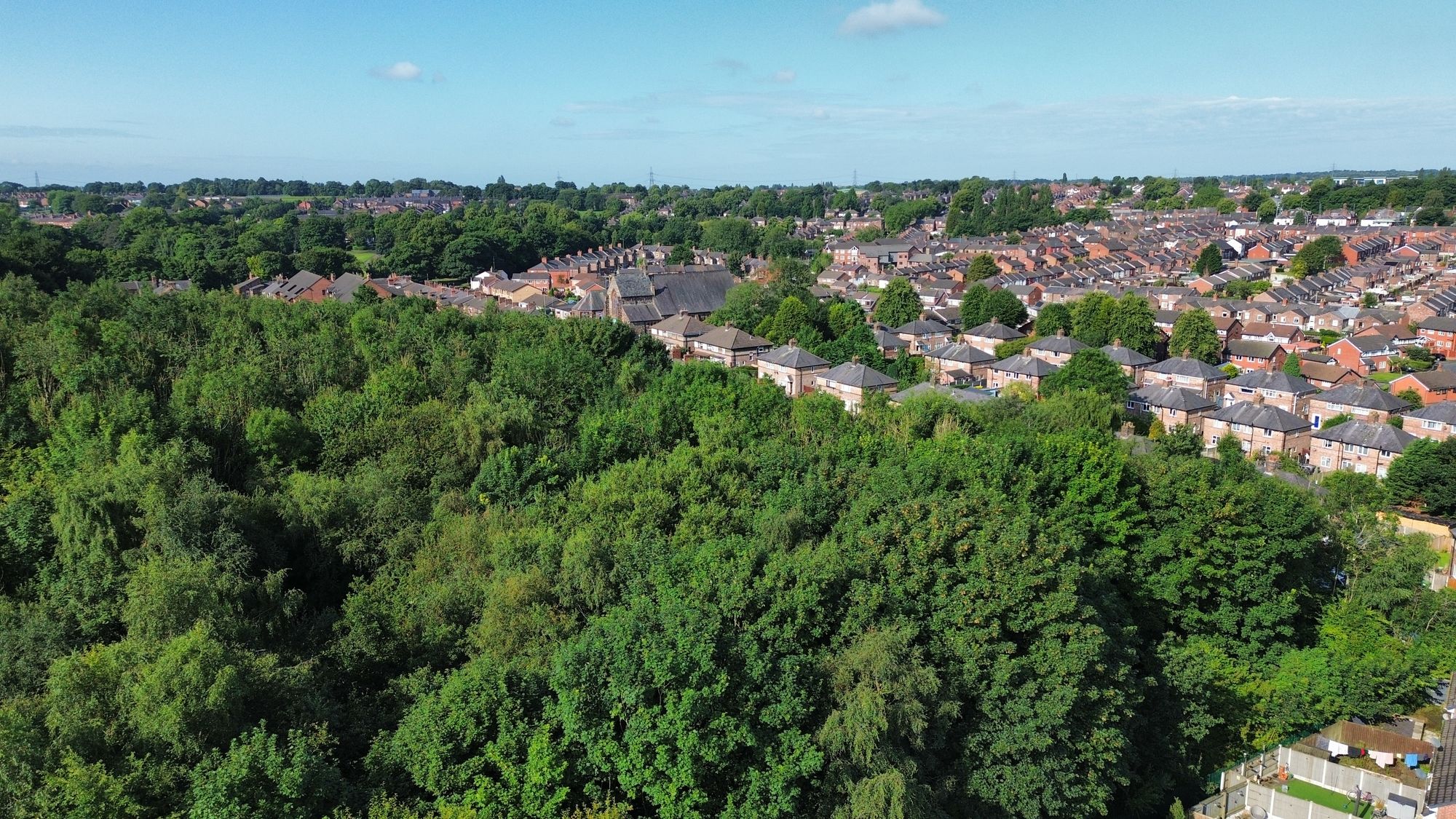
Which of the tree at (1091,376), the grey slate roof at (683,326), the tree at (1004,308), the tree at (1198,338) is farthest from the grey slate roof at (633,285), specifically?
the tree at (1198,338)

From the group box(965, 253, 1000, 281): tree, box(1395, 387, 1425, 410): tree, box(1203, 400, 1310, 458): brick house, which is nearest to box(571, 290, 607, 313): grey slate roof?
box(965, 253, 1000, 281): tree

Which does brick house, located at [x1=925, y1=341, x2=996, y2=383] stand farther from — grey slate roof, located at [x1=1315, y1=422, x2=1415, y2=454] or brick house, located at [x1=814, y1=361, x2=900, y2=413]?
grey slate roof, located at [x1=1315, y1=422, x2=1415, y2=454]

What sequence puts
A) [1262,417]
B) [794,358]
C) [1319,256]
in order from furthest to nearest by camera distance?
[1319,256] → [794,358] → [1262,417]

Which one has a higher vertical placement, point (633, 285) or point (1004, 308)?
point (633, 285)

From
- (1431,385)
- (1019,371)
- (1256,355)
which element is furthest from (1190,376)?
(1256,355)

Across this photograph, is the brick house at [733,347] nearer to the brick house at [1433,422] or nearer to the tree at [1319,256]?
the brick house at [1433,422]

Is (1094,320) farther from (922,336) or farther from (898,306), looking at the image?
(898,306)
